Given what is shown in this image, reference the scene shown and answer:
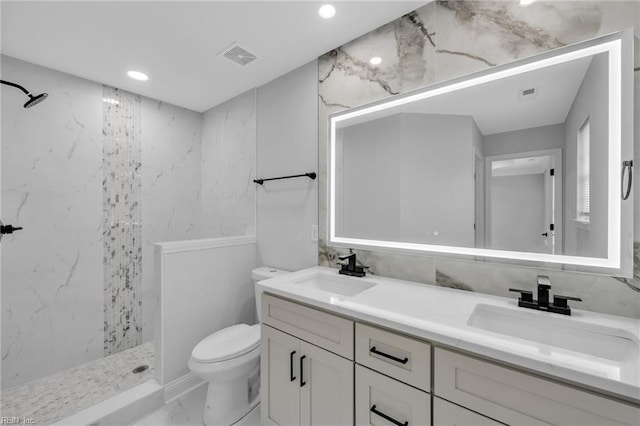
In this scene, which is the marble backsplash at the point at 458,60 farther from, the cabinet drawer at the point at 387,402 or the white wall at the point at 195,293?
the white wall at the point at 195,293

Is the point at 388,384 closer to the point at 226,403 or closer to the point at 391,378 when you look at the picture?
the point at 391,378

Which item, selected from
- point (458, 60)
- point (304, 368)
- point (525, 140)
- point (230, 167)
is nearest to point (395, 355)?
point (304, 368)

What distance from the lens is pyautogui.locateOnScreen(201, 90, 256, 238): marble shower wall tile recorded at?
8.21ft

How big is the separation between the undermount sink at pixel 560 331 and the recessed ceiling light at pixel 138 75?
281cm

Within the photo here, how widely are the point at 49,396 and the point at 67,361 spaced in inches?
13.5

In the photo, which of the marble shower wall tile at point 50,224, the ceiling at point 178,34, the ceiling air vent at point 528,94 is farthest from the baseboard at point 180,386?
the ceiling air vent at point 528,94

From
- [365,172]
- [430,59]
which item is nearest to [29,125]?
[365,172]

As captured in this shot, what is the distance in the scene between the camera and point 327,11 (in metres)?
1.50

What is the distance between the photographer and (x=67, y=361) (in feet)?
6.94

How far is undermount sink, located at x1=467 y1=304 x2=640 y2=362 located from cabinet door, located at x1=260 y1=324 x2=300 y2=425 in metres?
0.85

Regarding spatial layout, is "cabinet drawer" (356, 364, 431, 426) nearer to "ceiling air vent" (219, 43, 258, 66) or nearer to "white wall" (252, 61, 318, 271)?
"white wall" (252, 61, 318, 271)

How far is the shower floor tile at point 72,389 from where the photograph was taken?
1.68 metres

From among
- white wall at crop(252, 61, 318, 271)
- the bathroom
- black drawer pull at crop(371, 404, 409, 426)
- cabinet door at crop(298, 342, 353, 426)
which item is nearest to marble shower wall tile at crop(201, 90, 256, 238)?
the bathroom

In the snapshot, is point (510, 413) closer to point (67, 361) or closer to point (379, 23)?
point (379, 23)
